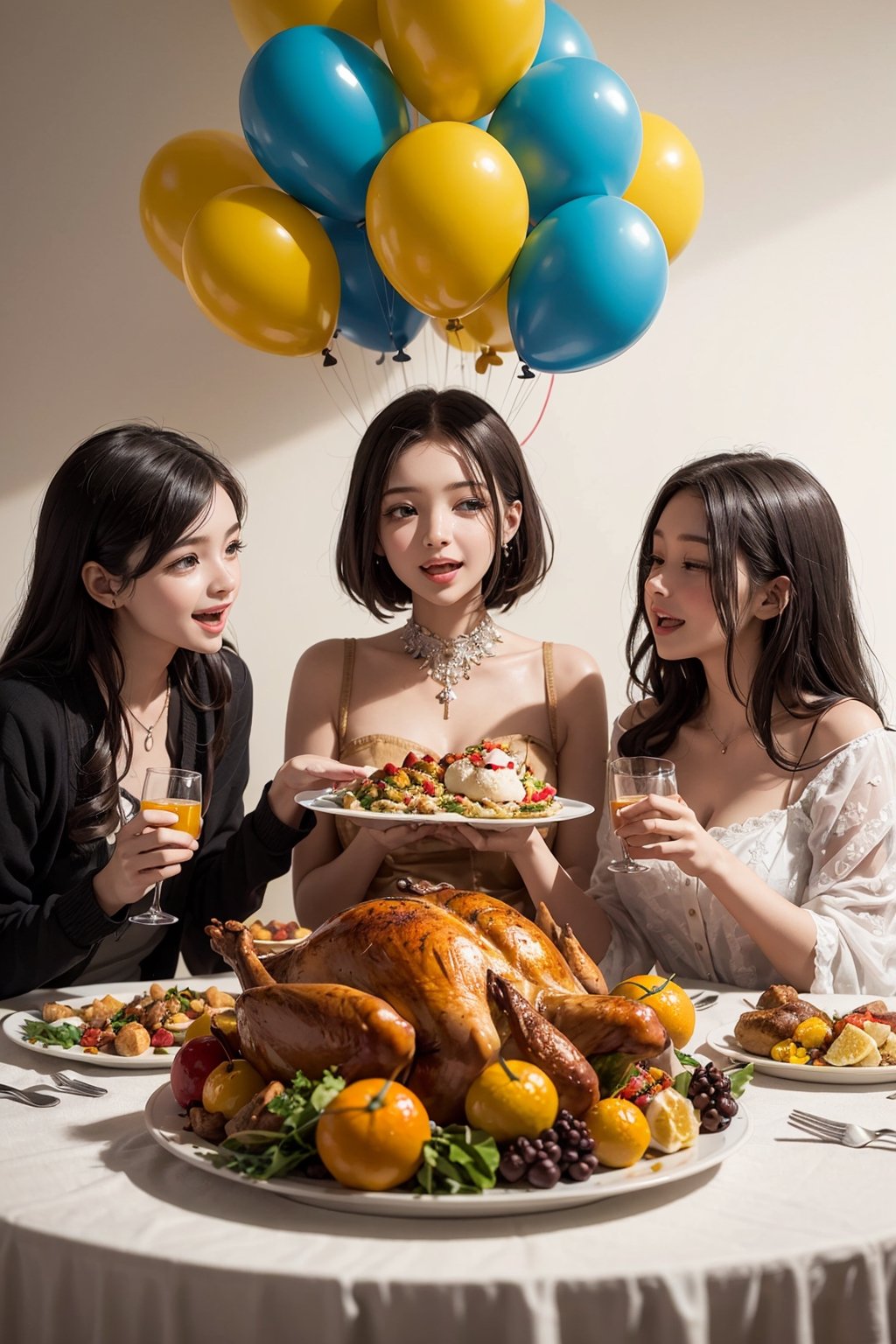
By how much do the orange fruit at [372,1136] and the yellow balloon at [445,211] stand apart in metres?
1.80

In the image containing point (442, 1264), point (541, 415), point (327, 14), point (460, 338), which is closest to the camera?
point (442, 1264)

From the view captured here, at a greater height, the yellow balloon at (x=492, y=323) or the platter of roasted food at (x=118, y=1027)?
the yellow balloon at (x=492, y=323)

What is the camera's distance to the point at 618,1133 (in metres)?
1.25

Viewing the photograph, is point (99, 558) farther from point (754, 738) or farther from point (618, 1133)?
point (618, 1133)

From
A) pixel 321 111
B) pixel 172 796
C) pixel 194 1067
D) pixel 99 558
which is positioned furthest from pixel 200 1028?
pixel 321 111

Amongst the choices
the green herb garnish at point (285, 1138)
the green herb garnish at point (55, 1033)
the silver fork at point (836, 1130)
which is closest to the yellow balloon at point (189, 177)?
the green herb garnish at point (55, 1033)

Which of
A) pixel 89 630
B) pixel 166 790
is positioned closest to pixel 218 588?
pixel 89 630

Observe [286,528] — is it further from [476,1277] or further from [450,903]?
[476,1277]

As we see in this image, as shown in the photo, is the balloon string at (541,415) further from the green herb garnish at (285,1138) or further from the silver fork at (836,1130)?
the green herb garnish at (285,1138)

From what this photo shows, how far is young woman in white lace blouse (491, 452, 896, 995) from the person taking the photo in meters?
2.39

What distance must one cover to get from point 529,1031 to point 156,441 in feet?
5.51

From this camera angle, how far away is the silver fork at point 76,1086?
63.2 inches

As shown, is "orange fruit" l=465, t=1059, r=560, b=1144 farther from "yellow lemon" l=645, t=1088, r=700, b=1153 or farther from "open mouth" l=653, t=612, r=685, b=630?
"open mouth" l=653, t=612, r=685, b=630

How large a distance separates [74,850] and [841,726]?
158 centimetres
